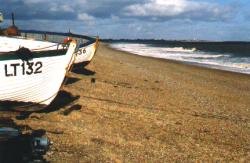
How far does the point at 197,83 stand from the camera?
2292cm

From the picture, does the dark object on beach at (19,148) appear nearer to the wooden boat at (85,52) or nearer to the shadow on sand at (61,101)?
the shadow on sand at (61,101)

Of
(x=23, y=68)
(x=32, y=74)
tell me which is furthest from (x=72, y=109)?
(x=23, y=68)

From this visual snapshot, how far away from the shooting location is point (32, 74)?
12078mm

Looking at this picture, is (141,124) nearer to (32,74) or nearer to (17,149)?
(32,74)

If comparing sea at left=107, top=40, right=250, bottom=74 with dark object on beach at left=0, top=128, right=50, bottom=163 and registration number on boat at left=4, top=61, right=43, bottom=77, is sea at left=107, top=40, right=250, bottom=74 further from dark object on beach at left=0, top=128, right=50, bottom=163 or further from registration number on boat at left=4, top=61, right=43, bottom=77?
dark object on beach at left=0, top=128, right=50, bottom=163

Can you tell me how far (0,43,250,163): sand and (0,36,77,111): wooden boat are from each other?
50 cm

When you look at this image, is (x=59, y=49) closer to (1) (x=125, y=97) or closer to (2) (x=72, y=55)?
(2) (x=72, y=55)

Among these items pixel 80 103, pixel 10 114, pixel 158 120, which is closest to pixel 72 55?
pixel 80 103

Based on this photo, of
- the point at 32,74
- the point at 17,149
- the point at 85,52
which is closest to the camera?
the point at 17,149

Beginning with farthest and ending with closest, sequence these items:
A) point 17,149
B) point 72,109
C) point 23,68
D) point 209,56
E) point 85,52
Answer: point 209,56
point 85,52
point 72,109
point 23,68
point 17,149

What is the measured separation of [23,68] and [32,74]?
1.26ft

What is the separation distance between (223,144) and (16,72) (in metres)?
6.62

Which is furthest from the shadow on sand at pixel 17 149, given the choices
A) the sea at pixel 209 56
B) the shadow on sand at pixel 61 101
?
the sea at pixel 209 56

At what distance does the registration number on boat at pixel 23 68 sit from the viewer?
11.6 metres
